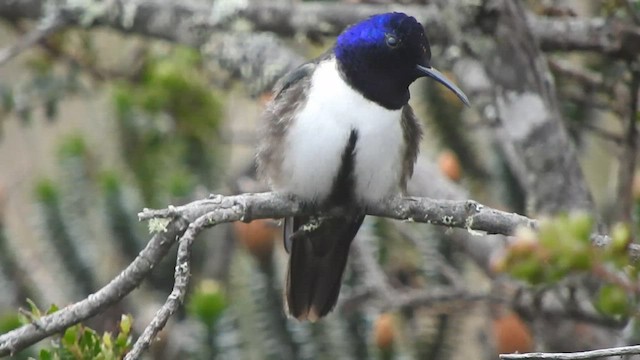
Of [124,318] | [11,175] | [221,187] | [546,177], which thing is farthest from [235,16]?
[11,175]

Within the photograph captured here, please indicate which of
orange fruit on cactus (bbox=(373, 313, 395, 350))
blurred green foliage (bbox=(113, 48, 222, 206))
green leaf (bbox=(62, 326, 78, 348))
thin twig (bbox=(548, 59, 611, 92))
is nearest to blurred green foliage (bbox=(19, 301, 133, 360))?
green leaf (bbox=(62, 326, 78, 348))

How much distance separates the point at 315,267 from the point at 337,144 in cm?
50

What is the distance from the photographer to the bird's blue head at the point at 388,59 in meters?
2.66

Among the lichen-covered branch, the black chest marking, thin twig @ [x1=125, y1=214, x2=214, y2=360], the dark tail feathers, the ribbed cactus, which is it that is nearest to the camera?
thin twig @ [x1=125, y1=214, x2=214, y2=360]

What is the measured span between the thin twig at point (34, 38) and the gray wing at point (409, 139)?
1451mm

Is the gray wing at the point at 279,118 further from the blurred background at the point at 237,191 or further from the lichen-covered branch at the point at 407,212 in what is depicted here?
the blurred background at the point at 237,191

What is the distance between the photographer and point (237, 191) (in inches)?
155

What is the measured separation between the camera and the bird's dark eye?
2680 millimetres

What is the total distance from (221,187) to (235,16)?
0.76 metres

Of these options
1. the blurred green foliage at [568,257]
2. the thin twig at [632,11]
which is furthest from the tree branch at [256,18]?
the blurred green foliage at [568,257]

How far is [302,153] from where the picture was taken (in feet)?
8.49

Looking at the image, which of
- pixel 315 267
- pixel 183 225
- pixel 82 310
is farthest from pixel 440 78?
pixel 82 310

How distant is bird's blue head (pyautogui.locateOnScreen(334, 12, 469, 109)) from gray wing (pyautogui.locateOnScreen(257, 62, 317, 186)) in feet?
0.36

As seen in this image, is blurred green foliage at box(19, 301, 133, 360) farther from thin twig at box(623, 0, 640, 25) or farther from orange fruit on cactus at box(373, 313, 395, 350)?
thin twig at box(623, 0, 640, 25)
